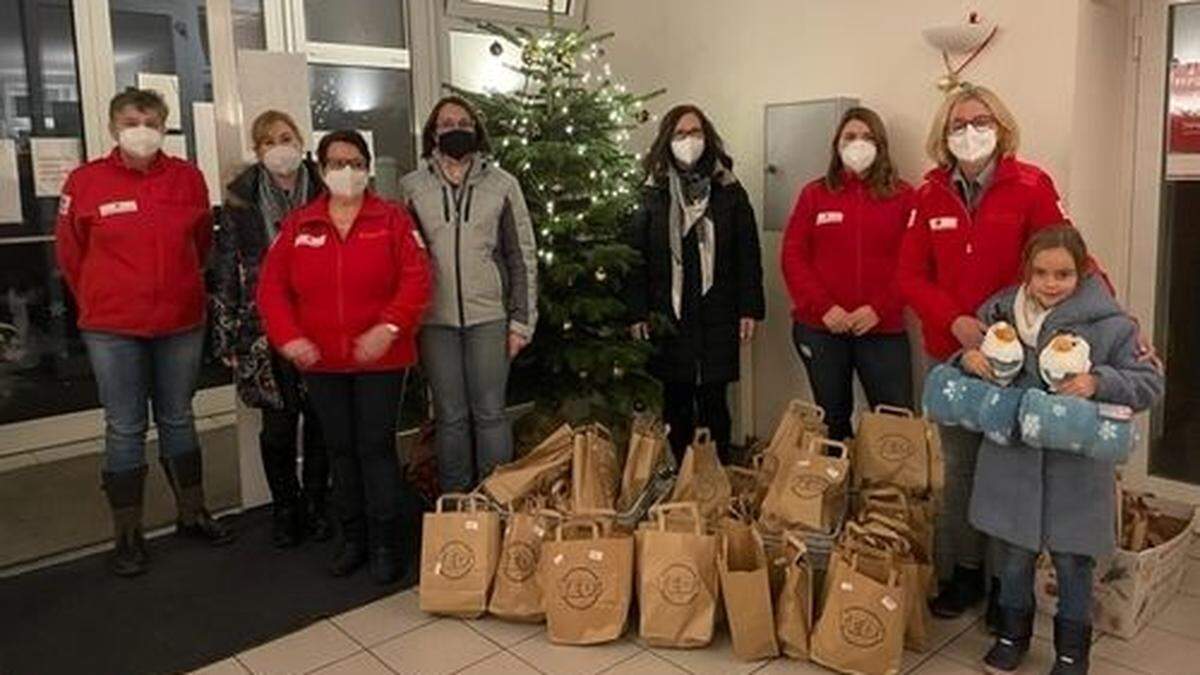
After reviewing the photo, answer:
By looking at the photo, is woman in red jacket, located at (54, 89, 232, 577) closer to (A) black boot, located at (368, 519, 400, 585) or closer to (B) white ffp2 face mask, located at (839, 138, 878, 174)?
(A) black boot, located at (368, 519, 400, 585)

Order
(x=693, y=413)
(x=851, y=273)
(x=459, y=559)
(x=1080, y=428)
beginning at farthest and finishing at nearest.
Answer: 1. (x=693, y=413)
2. (x=851, y=273)
3. (x=459, y=559)
4. (x=1080, y=428)

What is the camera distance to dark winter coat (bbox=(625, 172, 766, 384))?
12.2 feet

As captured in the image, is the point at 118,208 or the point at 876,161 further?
the point at 876,161

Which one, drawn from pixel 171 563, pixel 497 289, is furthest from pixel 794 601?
pixel 171 563

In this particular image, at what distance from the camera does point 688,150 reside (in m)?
3.62

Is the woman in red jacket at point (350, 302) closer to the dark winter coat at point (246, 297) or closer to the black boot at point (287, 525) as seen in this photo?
the dark winter coat at point (246, 297)

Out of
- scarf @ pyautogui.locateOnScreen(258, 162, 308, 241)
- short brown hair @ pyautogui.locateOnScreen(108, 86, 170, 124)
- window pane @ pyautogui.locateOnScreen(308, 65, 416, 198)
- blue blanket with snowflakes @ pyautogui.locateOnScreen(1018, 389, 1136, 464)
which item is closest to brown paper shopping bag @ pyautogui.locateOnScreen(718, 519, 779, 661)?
blue blanket with snowflakes @ pyautogui.locateOnScreen(1018, 389, 1136, 464)

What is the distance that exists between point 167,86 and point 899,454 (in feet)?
13.3

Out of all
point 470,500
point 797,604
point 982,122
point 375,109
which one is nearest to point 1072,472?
point 797,604

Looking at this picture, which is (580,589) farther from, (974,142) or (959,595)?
(974,142)

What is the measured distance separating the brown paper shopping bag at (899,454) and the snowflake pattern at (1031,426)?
23.2 inches

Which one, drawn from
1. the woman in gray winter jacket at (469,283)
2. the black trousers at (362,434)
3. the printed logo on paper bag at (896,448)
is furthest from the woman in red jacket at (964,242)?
the black trousers at (362,434)

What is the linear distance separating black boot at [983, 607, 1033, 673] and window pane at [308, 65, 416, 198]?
3292mm

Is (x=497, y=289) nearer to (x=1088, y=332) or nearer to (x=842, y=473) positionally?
(x=842, y=473)
